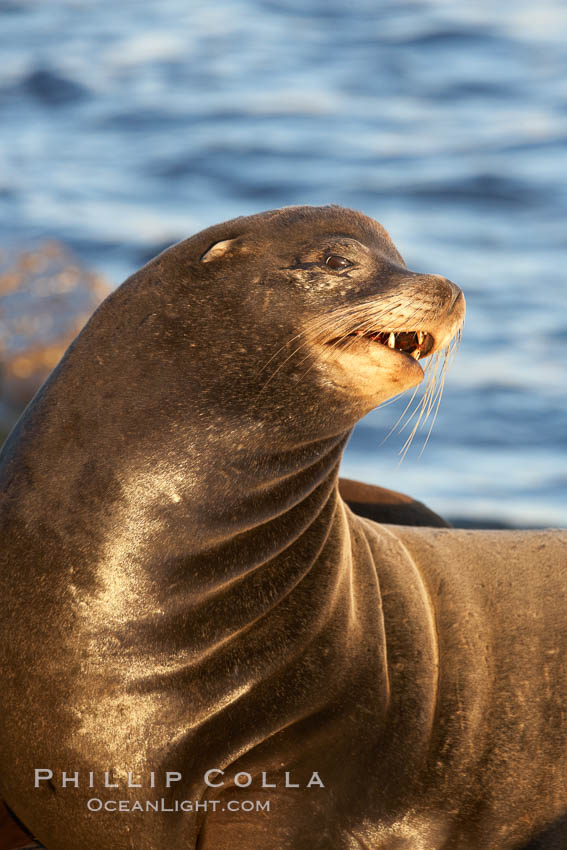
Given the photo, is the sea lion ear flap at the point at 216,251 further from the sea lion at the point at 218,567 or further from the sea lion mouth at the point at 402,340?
the sea lion mouth at the point at 402,340

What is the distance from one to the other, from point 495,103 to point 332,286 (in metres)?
19.5

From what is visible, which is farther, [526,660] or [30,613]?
[526,660]

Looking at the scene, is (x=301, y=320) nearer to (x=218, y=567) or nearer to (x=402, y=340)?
(x=402, y=340)

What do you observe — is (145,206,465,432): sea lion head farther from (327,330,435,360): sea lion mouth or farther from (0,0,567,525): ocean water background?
(0,0,567,525): ocean water background

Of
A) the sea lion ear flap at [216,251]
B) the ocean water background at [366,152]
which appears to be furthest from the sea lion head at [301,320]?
the ocean water background at [366,152]

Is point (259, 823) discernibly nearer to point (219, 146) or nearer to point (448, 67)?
point (219, 146)

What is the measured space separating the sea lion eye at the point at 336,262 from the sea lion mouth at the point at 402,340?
0.79 feet

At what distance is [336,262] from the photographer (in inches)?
177

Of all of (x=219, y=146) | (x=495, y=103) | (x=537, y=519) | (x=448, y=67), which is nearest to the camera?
(x=537, y=519)

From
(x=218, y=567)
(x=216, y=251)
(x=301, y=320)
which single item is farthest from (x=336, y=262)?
(x=218, y=567)

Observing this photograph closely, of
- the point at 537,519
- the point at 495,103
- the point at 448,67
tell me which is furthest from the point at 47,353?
the point at 448,67

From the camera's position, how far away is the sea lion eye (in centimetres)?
450

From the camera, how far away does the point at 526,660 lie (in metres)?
5.16

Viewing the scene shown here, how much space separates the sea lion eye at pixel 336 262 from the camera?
14.8 feet
